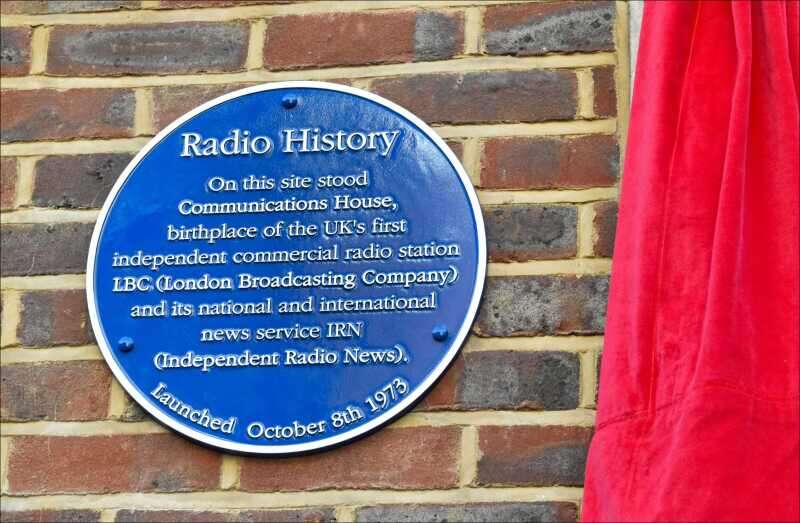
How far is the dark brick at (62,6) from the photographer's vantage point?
2840 mm

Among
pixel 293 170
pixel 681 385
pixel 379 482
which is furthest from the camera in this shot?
pixel 293 170

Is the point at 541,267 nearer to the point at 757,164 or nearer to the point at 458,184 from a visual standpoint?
the point at 458,184

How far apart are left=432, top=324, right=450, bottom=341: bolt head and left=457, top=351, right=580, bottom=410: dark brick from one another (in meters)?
0.06

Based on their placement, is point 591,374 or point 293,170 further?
point 293,170

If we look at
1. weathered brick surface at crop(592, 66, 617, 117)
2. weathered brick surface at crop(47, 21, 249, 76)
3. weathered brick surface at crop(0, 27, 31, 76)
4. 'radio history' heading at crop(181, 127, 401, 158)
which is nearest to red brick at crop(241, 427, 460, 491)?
'radio history' heading at crop(181, 127, 401, 158)

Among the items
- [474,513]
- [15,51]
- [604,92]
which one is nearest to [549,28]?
[604,92]

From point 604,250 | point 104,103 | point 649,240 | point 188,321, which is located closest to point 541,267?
point 604,250

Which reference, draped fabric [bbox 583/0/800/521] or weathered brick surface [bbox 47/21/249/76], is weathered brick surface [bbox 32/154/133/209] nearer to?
weathered brick surface [bbox 47/21/249/76]

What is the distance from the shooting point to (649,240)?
2.30 m

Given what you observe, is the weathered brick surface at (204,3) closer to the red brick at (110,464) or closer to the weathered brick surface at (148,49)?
the weathered brick surface at (148,49)

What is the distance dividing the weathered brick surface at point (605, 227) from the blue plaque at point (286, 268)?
0.18m

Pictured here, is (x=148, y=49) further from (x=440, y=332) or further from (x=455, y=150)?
(x=440, y=332)

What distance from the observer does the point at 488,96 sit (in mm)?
2670

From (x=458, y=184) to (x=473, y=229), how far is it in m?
0.08
